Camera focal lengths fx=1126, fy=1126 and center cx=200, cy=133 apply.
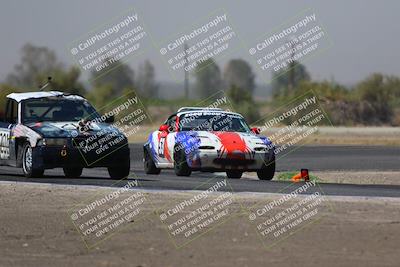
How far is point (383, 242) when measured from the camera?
12211mm

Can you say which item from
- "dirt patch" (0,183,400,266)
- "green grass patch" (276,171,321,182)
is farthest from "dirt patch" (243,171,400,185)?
"dirt patch" (0,183,400,266)

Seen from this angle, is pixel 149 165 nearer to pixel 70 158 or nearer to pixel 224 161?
pixel 224 161

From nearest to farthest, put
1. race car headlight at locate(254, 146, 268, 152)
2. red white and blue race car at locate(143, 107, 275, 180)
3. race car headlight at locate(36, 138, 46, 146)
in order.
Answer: race car headlight at locate(36, 138, 46, 146) → red white and blue race car at locate(143, 107, 275, 180) → race car headlight at locate(254, 146, 268, 152)

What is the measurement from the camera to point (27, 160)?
67.5 ft

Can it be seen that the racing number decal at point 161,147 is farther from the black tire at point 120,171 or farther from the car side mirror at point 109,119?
the car side mirror at point 109,119

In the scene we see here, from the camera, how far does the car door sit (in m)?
21.1

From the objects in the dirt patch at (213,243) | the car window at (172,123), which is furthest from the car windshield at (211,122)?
the dirt patch at (213,243)

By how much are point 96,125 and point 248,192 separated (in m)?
4.31

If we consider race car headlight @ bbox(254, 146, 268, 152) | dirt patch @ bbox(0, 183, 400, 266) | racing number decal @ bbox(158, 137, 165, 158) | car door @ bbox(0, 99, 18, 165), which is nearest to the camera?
dirt patch @ bbox(0, 183, 400, 266)

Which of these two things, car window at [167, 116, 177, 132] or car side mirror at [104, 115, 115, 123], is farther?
car window at [167, 116, 177, 132]

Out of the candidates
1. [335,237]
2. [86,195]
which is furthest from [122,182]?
[335,237]

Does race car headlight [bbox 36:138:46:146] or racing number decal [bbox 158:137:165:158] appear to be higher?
race car headlight [bbox 36:138:46:146]

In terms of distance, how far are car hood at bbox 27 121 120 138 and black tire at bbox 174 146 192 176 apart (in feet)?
5.15

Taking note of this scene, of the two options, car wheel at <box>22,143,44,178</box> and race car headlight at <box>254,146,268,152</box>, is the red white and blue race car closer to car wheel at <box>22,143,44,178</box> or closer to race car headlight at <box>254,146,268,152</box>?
race car headlight at <box>254,146,268,152</box>
